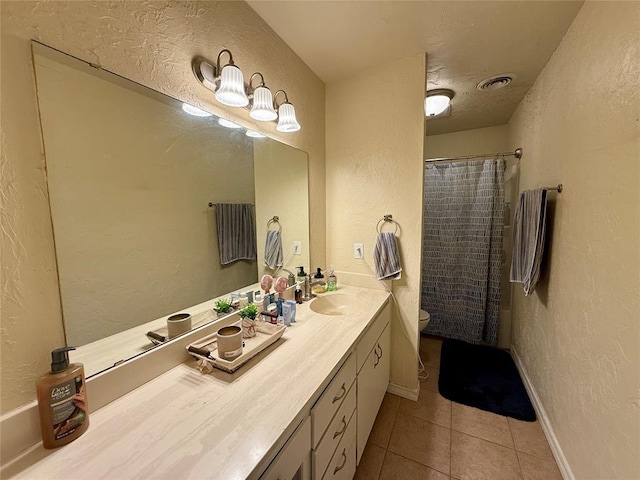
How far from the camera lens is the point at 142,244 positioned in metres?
0.92

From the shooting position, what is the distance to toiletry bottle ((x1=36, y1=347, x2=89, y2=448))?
63 cm

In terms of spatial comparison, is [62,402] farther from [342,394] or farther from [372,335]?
[372,335]

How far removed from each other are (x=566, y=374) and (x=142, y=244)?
205 cm

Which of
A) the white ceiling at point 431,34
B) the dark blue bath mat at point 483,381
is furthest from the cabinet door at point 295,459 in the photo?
the white ceiling at point 431,34

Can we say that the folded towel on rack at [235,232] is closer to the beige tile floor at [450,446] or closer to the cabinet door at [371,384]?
the cabinet door at [371,384]

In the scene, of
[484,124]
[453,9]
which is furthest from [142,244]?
[484,124]

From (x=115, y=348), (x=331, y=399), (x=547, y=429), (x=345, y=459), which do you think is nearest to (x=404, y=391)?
(x=547, y=429)

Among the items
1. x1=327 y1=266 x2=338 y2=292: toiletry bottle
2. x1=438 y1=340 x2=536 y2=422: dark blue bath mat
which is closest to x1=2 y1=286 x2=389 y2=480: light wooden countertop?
x1=327 y1=266 x2=338 y2=292: toiletry bottle

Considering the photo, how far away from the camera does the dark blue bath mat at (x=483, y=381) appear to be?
71.5 inches

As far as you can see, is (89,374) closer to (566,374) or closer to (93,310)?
(93,310)

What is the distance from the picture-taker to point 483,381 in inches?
82.3

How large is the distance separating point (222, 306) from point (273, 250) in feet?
1.58

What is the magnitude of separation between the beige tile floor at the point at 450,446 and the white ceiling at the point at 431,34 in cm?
233

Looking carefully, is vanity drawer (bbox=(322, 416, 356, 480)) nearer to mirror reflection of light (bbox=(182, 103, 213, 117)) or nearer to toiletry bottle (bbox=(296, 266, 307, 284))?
toiletry bottle (bbox=(296, 266, 307, 284))
